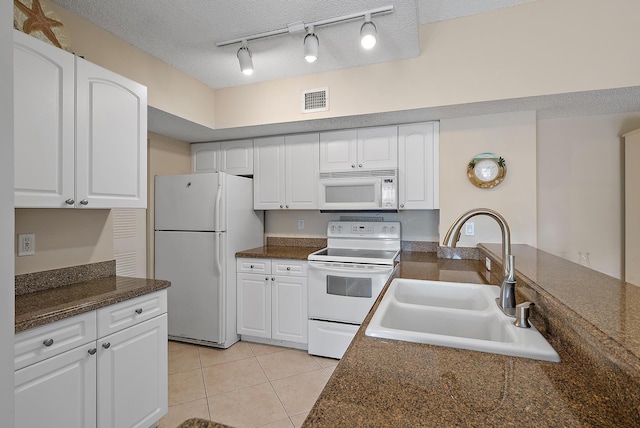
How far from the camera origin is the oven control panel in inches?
120

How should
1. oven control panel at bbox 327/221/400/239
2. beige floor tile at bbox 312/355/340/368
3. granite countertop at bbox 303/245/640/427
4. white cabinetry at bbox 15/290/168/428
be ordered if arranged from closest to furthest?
granite countertop at bbox 303/245/640/427, white cabinetry at bbox 15/290/168/428, beige floor tile at bbox 312/355/340/368, oven control panel at bbox 327/221/400/239

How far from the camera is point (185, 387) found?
7.56 feet

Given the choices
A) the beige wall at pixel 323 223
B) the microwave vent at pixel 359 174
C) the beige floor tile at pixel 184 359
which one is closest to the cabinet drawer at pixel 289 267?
the beige wall at pixel 323 223

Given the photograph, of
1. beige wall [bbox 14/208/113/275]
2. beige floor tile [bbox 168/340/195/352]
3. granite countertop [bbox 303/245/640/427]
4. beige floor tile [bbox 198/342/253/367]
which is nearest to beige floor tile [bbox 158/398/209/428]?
beige floor tile [bbox 198/342/253/367]

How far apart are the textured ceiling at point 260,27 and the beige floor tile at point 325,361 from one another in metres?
2.54

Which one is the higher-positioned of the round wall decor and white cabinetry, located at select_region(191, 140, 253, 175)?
white cabinetry, located at select_region(191, 140, 253, 175)

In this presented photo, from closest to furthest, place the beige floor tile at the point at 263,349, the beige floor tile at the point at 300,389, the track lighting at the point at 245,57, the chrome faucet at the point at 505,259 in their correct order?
1. the chrome faucet at the point at 505,259
2. the beige floor tile at the point at 300,389
3. the track lighting at the point at 245,57
4. the beige floor tile at the point at 263,349

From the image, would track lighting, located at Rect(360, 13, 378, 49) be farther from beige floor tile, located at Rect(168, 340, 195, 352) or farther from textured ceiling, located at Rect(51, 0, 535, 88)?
beige floor tile, located at Rect(168, 340, 195, 352)

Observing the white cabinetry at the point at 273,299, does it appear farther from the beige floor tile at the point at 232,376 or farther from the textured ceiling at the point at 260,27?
the textured ceiling at the point at 260,27

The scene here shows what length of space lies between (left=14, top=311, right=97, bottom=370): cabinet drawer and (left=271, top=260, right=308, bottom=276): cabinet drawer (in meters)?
1.61

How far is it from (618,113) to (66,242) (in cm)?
426

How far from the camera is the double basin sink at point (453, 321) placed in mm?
877

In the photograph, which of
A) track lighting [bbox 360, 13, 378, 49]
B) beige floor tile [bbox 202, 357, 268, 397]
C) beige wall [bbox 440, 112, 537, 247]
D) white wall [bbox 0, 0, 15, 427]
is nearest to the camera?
white wall [bbox 0, 0, 15, 427]

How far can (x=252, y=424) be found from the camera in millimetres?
1927
